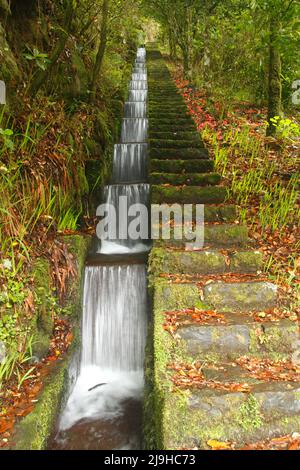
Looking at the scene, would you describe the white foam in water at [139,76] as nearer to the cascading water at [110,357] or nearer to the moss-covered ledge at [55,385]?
the cascading water at [110,357]

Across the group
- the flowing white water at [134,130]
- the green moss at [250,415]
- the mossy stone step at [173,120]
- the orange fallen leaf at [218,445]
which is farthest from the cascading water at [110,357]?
the flowing white water at [134,130]

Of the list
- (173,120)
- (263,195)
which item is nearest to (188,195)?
(263,195)

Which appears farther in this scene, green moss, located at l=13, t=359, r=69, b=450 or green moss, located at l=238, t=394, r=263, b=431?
green moss, located at l=13, t=359, r=69, b=450

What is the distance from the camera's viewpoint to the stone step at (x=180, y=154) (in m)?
6.82

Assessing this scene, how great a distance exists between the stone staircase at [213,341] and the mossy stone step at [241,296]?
1 centimetres

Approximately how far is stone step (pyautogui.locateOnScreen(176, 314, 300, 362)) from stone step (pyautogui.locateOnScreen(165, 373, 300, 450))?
1.73 feet

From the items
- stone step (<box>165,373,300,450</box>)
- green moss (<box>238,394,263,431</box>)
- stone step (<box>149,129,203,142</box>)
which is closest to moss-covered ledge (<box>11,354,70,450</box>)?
stone step (<box>165,373,300,450</box>)

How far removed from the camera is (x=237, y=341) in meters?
3.77

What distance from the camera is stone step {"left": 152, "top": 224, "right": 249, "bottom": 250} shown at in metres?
5.04

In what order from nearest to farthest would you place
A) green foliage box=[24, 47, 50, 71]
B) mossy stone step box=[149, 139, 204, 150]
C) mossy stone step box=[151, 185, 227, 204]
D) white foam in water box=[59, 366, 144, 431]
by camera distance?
1. white foam in water box=[59, 366, 144, 431]
2. green foliage box=[24, 47, 50, 71]
3. mossy stone step box=[151, 185, 227, 204]
4. mossy stone step box=[149, 139, 204, 150]

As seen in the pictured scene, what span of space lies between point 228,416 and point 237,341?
0.86 m

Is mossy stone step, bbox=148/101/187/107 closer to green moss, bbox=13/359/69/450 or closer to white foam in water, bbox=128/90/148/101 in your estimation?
white foam in water, bbox=128/90/148/101

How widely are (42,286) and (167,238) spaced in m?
1.76

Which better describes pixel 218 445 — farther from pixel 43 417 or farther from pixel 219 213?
pixel 219 213
